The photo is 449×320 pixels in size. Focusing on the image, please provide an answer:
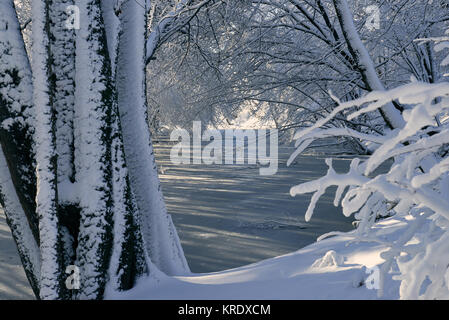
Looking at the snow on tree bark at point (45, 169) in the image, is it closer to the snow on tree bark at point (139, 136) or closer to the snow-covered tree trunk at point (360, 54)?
the snow on tree bark at point (139, 136)

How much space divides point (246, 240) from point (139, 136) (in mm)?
4733

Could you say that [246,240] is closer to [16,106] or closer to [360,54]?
[360,54]

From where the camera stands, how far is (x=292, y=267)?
4.29 metres

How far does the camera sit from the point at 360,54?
4992 mm

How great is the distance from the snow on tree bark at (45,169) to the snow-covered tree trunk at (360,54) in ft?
10.4

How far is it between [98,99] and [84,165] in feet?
2.01

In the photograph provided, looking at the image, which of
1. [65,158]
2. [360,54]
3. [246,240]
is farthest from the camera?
[246,240]

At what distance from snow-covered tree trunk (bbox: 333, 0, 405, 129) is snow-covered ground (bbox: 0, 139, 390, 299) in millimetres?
1577

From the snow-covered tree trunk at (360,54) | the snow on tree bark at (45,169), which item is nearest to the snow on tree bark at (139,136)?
the snow on tree bark at (45,169)

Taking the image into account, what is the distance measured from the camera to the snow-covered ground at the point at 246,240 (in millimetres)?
3750

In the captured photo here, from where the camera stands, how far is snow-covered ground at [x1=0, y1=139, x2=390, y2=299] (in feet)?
12.3

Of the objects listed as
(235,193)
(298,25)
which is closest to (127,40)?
(298,25)

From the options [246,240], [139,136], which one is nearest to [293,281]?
[139,136]

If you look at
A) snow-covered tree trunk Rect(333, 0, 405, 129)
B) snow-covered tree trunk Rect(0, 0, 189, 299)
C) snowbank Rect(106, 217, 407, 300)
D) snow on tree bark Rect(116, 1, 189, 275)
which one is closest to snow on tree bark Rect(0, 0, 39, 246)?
snow-covered tree trunk Rect(0, 0, 189, 299)
